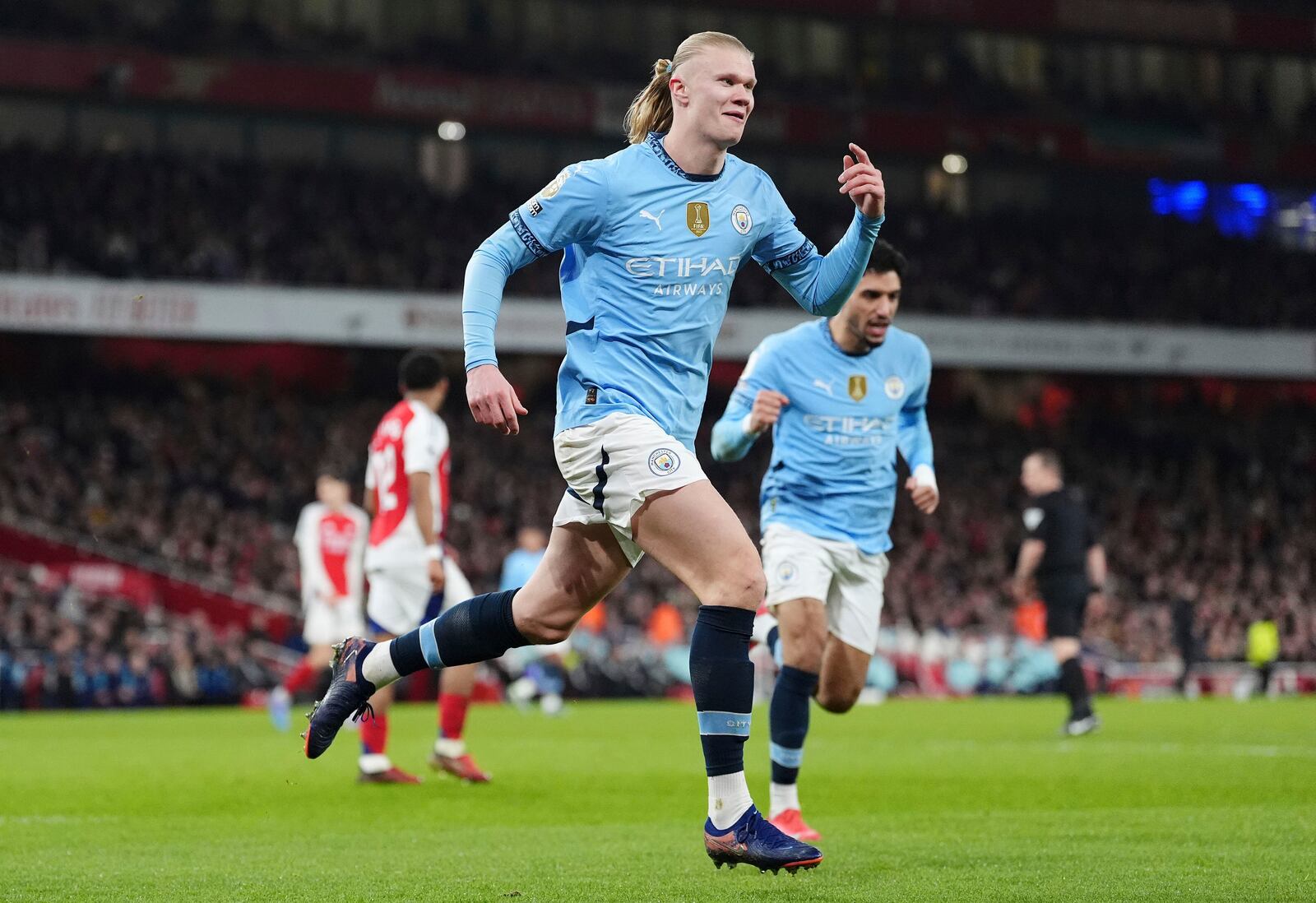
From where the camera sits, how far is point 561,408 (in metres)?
5.08

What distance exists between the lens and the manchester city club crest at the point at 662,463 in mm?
4801

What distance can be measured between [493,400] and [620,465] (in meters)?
0.48

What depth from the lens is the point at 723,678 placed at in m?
4.81

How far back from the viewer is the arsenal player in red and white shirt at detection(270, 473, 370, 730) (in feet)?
47.6

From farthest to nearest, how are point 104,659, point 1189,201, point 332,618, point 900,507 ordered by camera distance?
point 1189,201 → point 900,507 → point 104,659 → point 332,618

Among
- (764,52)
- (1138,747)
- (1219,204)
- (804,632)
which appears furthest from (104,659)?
(1219,204)

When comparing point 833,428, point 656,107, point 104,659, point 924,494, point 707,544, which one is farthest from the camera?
point 104,659

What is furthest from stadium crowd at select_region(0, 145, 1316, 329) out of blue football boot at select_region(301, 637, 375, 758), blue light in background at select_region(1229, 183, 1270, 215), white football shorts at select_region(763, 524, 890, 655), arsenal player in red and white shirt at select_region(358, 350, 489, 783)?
blue football boot at select_region(301, 637, 375, 758)

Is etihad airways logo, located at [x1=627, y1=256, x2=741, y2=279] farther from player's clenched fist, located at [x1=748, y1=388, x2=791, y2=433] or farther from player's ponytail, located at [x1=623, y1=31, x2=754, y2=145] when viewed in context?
player's clenched fist, located at [x1=748, y1=388, x2=791, y2=433]

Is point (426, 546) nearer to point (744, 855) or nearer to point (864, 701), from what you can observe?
point (744, 855)

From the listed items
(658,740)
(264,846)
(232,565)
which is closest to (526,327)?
(232,565)

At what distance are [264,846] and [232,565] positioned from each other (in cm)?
1919

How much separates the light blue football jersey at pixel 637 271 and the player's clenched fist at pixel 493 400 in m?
0.29

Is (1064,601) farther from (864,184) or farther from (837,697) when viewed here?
(864,184)
